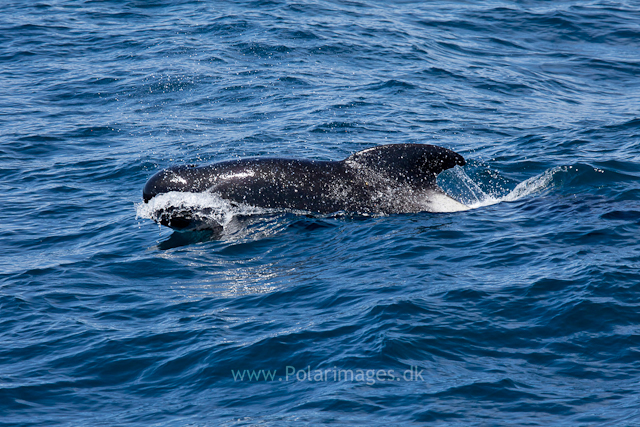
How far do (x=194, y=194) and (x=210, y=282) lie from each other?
2.18 m

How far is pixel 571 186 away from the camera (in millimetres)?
15227

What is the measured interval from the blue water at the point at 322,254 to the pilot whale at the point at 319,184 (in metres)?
0.30

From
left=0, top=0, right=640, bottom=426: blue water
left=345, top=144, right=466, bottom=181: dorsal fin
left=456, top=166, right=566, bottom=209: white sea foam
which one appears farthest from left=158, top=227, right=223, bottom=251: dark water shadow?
left=456, top=166, right=566, bottom=209: white sea foam

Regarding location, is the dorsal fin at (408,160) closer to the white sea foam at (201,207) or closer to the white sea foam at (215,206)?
the white sea foam at (215,206)

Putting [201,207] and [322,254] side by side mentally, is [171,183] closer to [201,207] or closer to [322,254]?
[201,207]

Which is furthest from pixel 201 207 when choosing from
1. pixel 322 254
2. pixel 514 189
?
pixel 514 189

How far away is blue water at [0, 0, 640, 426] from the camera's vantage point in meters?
8.76

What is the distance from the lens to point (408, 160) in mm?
13539

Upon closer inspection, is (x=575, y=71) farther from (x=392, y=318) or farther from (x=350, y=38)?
(x=392, y=318)

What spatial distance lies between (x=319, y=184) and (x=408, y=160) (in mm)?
1639

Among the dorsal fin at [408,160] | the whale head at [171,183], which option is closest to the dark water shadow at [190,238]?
the whale head at [171,183]

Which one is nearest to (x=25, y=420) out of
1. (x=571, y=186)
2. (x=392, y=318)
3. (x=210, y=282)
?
(x=210, y=282)

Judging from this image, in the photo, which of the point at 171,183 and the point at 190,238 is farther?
the point at 190,238

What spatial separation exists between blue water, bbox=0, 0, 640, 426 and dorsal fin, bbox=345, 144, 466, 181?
0.79 metres
